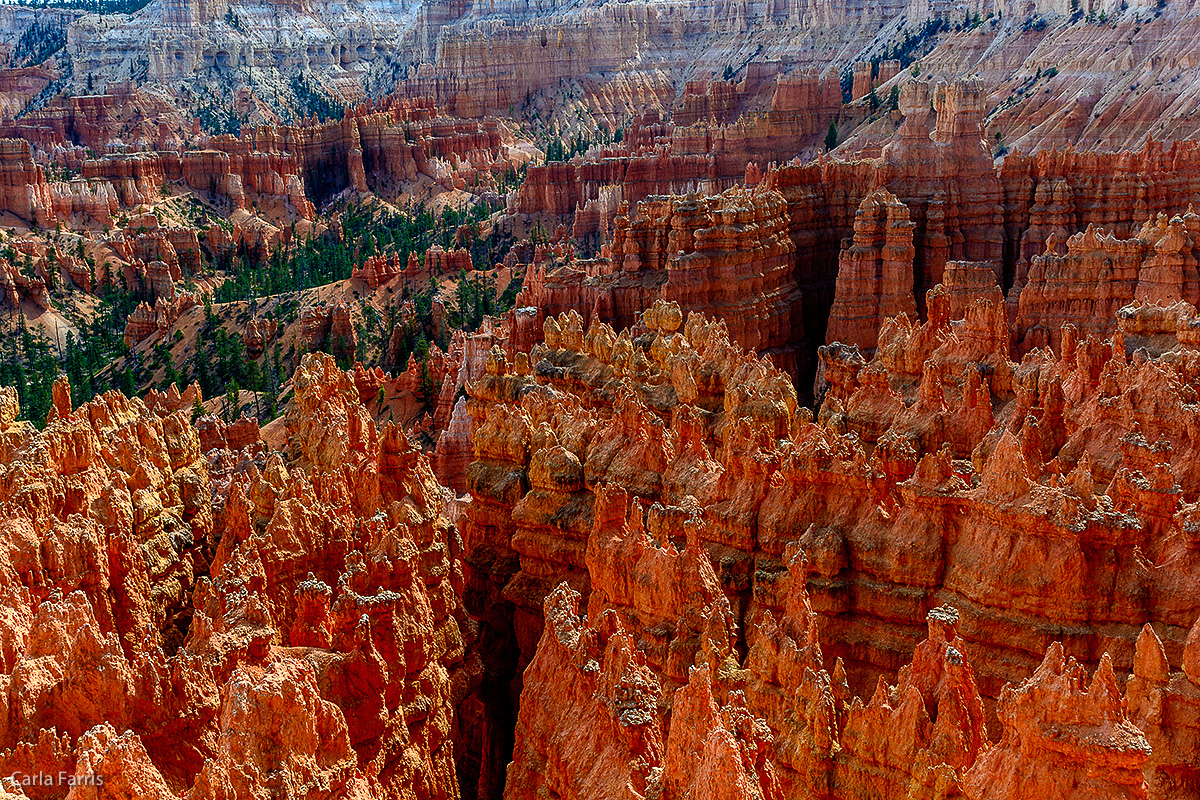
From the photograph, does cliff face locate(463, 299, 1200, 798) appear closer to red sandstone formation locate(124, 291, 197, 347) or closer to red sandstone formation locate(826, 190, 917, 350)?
red sandstone formation locate(826, 190, 917, 350)

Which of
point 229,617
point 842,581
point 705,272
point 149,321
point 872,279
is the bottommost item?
point 149,321

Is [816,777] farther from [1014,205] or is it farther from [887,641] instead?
[1014,205]

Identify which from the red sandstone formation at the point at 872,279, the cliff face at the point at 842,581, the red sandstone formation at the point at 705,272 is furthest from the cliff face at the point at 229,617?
the red sandstone formation at the point at 872,279

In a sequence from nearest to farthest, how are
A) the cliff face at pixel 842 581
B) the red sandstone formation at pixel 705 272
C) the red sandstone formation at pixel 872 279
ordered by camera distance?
the cliff face at pixel 842 581
the red sandstone formation at pixel 705 272
the red sandstone formation at pixel 872 279

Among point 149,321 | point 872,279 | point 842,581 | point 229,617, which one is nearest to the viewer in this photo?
point 229,617

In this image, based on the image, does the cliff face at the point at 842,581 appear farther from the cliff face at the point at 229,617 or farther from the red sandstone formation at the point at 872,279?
the red sandstone formation at the point at 872,279

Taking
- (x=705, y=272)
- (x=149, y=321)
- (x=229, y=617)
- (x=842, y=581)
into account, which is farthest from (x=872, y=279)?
(x=149, y=321)

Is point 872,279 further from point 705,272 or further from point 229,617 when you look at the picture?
point 229,617
